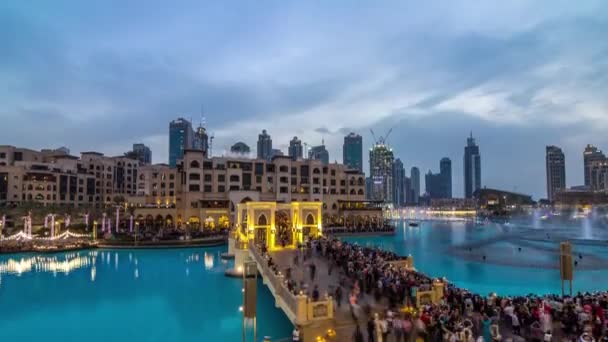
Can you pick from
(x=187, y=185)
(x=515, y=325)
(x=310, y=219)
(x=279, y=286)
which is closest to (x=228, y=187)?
(x=187, y=185)

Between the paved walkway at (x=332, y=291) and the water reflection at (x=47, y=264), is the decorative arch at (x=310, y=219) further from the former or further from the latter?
the water reflection at (x=47, y=264)

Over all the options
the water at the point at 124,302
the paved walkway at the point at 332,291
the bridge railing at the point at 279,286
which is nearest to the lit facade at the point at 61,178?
the water at the point at 124,302

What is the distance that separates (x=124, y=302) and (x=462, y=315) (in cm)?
2555

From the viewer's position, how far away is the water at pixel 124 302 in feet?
79.3

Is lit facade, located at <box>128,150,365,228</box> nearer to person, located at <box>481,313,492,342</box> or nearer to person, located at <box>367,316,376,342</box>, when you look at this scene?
person, located at <box>481,313,492,342</box>

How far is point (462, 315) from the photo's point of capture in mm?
17375

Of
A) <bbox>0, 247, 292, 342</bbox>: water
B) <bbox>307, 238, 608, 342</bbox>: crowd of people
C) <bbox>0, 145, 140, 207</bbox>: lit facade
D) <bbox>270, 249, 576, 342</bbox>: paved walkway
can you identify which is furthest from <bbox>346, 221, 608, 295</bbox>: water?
<bbox>0, 145, 140, 207</bbox>: lit facade

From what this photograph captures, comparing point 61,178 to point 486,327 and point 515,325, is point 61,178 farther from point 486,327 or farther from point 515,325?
point 515,325

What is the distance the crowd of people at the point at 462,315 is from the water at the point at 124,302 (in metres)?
6.41

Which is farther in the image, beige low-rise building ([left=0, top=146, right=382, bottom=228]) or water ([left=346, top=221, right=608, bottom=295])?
beige low-rise building ([left=0, top=146, right=382, bottom=228])

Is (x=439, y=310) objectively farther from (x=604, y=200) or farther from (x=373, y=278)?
(x=604, y=200)

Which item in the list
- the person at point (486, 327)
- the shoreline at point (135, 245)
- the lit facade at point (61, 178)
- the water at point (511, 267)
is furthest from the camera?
the lit facade at point (61, 178)

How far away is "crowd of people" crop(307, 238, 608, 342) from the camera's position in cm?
1470

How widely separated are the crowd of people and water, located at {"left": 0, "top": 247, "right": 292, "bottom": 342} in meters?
6.41
